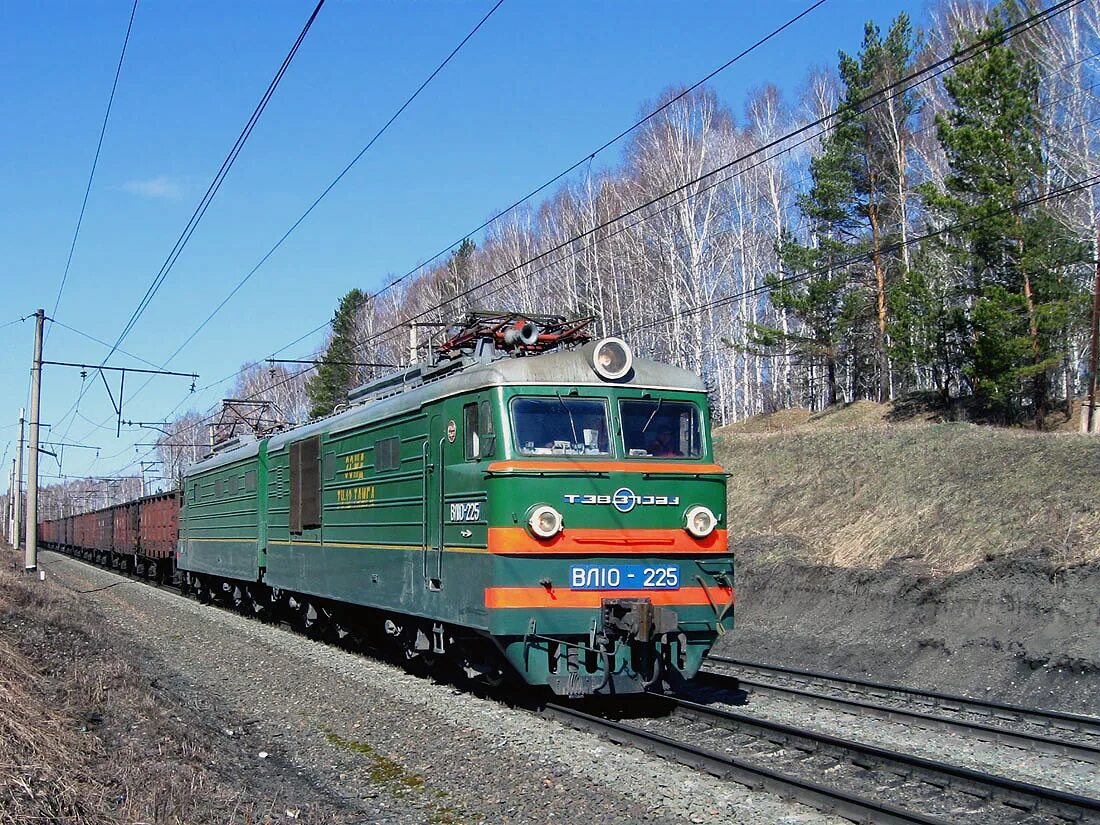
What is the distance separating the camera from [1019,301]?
84.8ft

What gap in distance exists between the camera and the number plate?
9.61 meters

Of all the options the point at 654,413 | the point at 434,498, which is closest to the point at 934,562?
the point at 654,413

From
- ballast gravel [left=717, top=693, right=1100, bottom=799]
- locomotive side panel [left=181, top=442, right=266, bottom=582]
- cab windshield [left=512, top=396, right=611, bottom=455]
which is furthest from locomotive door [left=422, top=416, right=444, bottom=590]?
locomotive side panel [left=181, top=442, right=266, bottom=582]

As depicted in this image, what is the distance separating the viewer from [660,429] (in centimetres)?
1038

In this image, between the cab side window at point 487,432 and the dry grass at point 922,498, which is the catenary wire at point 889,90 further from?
the dry grass at point 922,498

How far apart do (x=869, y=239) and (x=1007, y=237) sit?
1052 centimetres

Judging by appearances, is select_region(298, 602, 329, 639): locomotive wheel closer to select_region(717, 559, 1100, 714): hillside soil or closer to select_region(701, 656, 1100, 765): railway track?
select_region(717, 559, 1100, 714): hillside soil

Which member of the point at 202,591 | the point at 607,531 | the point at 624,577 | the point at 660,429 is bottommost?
the point at 202,591

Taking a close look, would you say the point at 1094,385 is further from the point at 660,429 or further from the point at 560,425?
the point at 560,425

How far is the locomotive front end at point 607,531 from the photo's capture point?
9492 millimetres

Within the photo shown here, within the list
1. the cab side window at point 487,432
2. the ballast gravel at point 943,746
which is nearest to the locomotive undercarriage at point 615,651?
the ballast gravel at point 943,746

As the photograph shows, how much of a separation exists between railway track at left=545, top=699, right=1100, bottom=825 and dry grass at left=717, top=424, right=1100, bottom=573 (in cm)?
547

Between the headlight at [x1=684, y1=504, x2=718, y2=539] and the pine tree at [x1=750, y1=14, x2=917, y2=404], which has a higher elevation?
the pine tree at [x1=750, y1=14, x2=917, y2=404]

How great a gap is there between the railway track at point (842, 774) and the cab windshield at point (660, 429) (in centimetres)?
242
